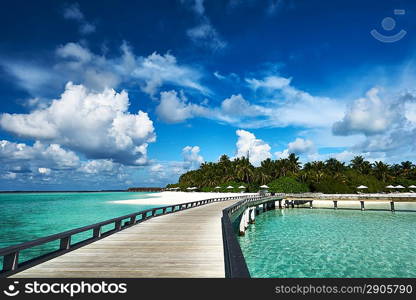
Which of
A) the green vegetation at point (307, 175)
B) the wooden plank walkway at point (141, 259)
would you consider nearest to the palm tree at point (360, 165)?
the green vegetation at point (307, 175)

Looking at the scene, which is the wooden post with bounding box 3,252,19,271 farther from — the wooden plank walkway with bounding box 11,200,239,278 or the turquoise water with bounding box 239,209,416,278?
the turquoise water with bounding box 239,209,416,278

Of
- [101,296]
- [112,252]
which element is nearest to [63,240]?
[112,252]

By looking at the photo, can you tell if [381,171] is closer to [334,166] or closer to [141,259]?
[334,166]

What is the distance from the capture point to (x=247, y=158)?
9625 cm

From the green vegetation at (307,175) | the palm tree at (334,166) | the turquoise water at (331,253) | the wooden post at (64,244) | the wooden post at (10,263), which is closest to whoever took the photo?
the wooden post at (10,263)

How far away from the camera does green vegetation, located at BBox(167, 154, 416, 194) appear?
2844 inches

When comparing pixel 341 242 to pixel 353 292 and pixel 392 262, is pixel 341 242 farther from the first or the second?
pixel 353 292

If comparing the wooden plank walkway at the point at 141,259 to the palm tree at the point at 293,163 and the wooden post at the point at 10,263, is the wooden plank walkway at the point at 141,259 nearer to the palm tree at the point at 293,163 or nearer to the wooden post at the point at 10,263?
the wooden post at the point at 10,263

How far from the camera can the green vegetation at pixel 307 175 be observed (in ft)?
237

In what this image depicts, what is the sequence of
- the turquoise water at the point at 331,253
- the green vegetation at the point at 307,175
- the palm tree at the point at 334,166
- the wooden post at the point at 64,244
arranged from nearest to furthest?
1. the wooden post at the point at 64,244
2. the turquoise water at the point at 331,253
3. the green vegetation at the point at 307,175
4. the palm tree at the point at 334,166

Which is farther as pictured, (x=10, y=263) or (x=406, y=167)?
(x=406, y=167)

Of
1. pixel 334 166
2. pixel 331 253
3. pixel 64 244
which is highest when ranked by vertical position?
pixel 334 166

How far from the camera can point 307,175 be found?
78.2 meters

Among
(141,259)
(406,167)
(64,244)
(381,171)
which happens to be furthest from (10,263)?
(406,167)
